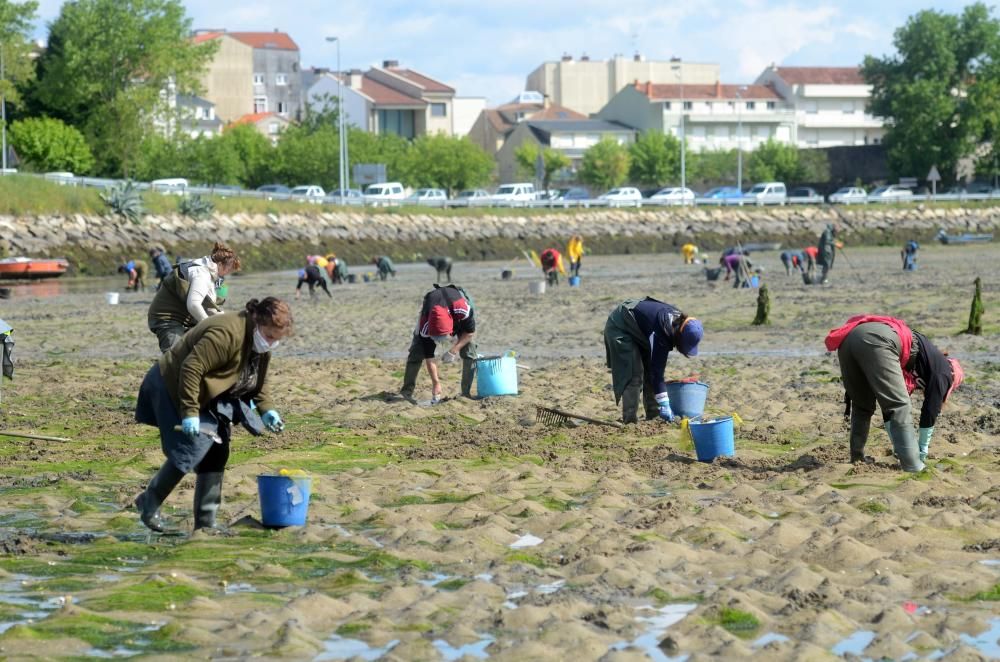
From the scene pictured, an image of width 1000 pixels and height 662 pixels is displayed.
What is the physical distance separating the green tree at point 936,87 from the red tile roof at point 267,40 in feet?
178

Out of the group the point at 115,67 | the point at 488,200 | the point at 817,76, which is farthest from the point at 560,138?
the point at 115,67

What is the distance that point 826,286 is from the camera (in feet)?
102

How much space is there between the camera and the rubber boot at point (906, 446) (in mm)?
10102

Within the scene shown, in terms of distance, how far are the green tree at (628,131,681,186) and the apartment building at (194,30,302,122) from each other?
31326 millimetres

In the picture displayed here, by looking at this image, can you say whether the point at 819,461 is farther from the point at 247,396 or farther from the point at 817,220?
the point at 817,220

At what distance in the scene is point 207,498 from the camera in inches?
346

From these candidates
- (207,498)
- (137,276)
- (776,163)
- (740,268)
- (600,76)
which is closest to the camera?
(207,498)

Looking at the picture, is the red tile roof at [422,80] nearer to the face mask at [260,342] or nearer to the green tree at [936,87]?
the green tree at [936,87]

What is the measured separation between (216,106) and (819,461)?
106459mm

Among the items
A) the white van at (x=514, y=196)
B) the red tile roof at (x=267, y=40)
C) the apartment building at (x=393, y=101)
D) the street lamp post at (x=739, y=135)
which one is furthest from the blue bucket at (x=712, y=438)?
the red tile roof at (x=267, y=40)

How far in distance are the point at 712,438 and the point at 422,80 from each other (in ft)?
360

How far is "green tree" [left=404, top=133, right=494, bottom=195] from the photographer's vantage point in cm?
8331

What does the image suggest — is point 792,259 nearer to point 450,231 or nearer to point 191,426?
point 450,231

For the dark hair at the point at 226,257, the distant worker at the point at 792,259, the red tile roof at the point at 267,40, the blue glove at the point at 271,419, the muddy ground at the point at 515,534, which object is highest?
the red tile roof at the point at 267,40
